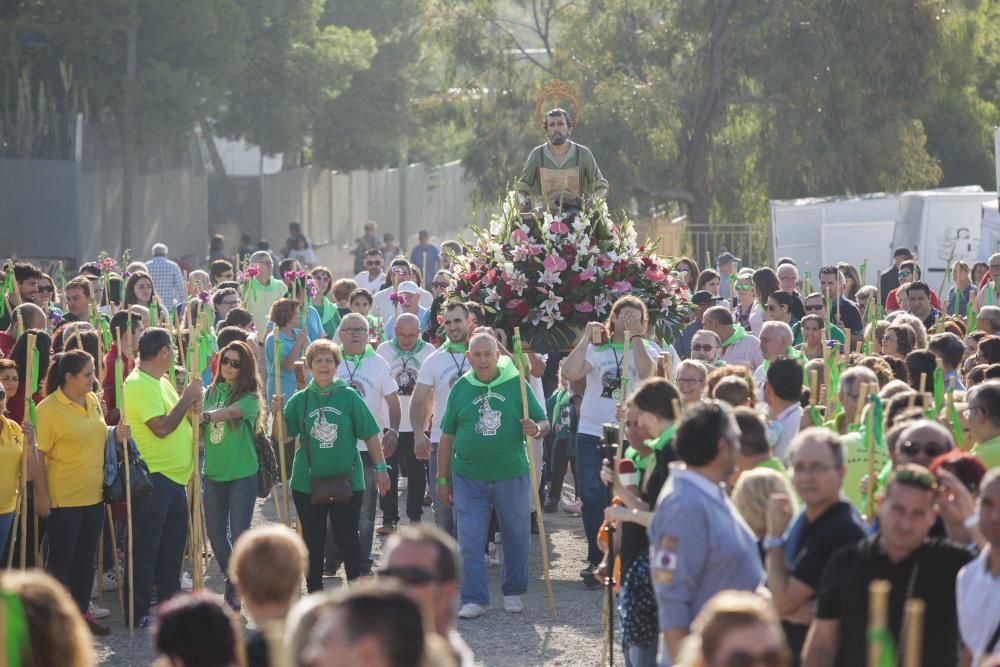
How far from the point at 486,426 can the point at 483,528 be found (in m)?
0.65

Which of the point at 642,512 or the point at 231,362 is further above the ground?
the point at 231,362

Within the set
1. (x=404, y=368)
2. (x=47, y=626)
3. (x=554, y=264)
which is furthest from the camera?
(x=404, y=368)

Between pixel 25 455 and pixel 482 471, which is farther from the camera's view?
pixel 482 471

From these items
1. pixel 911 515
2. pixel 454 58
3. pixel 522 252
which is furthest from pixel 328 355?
pixel 454 58

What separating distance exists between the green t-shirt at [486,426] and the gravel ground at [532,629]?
913 millimetres

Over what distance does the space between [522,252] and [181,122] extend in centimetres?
2130

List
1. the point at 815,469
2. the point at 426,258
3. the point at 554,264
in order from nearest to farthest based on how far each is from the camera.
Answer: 1. the point at 815,469
2. the point at 554,264
3. the point at 426,258

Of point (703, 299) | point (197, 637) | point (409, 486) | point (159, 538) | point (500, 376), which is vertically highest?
point (703, 299)

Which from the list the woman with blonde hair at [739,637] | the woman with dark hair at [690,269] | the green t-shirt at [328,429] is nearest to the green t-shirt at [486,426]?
the green t-shirt at [328,429]

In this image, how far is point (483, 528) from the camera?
429 inches

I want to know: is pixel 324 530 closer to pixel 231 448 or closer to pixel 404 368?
pixel 231 448

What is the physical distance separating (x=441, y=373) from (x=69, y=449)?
2.98m

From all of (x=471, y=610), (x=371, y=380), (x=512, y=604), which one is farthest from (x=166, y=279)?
(x=471, y=610)

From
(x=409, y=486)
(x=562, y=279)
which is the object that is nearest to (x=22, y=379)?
(x=409, y=486)
